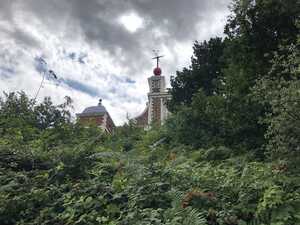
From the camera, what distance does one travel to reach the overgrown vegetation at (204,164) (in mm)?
4996

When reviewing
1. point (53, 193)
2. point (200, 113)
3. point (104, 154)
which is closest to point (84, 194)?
point (53, 193)

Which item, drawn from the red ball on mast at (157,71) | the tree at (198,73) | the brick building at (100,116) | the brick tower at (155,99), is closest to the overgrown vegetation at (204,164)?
the tree at (198,73)

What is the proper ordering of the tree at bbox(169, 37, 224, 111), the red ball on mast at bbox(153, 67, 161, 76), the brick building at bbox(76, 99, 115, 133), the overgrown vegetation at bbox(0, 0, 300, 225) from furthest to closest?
the red ball on mast at bbox(153, 67, 161, 76) < the brick building at bbox(76, 99, 115, 133) < the tree at bbox(169, 37, 224, 111) < the overgrown vegetation at bbox(0, 0, 300, 225)

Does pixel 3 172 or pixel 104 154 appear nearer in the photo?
Answer: pixel 3 172

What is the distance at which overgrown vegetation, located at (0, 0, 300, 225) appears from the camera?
5.00 m

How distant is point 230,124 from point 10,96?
9736 millimetres

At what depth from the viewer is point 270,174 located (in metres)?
5.64

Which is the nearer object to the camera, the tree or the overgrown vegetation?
the overgrown vegetation

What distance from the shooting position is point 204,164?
785 centimetres

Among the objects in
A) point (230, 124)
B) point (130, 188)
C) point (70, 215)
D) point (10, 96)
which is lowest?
point (70, 215)

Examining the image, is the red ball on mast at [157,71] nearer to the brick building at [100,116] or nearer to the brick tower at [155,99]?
the brick tower at [155,99]

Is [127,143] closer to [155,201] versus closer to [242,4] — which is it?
[242,4]

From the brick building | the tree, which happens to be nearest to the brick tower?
the brick building

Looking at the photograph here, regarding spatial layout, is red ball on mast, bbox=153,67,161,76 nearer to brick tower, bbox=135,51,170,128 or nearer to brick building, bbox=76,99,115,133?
brick tower, bbox=135,51,170,128
